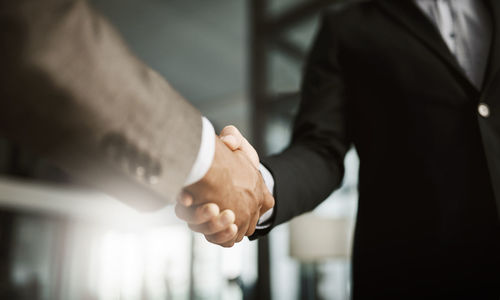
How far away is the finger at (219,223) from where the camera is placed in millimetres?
634

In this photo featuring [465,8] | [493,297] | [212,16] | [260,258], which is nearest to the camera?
[493,297]

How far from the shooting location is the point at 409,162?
0.97 m

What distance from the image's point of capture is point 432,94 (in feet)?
3.19

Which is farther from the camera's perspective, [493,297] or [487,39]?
[487,39]

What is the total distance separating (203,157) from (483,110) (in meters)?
0.63

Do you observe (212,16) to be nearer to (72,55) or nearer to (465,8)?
(465,8)

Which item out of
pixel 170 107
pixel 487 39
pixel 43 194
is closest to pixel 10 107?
pixel 170 107

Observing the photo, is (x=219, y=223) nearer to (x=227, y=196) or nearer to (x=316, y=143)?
(x=227, y=196)

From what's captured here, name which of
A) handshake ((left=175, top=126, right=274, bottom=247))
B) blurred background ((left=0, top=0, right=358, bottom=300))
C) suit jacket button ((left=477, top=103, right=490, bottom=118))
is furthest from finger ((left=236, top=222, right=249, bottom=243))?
blurred background ((left=0, top=0, right=358, bottom=300))

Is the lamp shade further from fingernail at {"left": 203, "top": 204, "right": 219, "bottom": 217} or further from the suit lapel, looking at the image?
fingernail at {"left": 203, "top": 204, "right": 219, "bottom": 217}

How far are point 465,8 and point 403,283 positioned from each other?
690 millimetres

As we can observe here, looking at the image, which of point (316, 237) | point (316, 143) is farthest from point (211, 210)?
point (316, 237)

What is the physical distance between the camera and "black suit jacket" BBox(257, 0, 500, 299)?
88 centimetres

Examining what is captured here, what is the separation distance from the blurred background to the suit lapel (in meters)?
1.28
